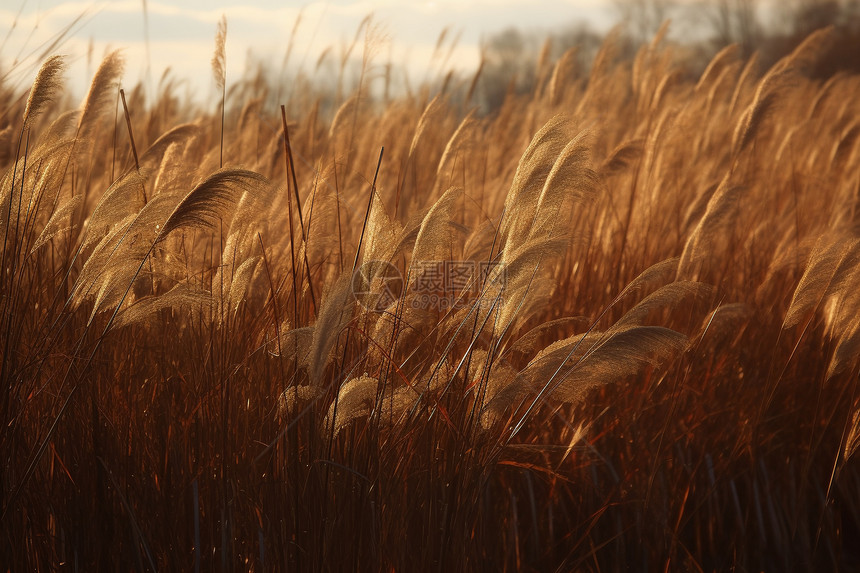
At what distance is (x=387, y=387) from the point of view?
177 cm

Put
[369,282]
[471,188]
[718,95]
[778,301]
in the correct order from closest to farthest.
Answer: [369,282], [778,301], [471,188], [718,95]

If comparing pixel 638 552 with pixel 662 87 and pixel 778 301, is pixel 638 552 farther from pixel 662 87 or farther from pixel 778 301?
pixel 662 87

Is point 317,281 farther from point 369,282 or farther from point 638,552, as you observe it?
point 638,552

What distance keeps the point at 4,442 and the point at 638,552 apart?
4.86 ft

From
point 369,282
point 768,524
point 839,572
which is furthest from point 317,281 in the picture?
point 839,572

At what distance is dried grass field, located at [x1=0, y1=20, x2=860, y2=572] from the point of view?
1.54m

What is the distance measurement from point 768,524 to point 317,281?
1516mm

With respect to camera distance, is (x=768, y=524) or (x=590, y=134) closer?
(x=590, y=134)

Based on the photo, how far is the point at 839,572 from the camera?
2.17m

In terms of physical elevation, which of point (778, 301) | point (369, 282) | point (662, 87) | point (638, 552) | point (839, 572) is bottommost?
point (839, 572)

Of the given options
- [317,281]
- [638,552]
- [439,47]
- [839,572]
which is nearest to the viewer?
[638,552]

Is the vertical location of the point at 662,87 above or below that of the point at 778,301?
above

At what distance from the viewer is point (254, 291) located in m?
2.06

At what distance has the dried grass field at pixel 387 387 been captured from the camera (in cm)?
154
